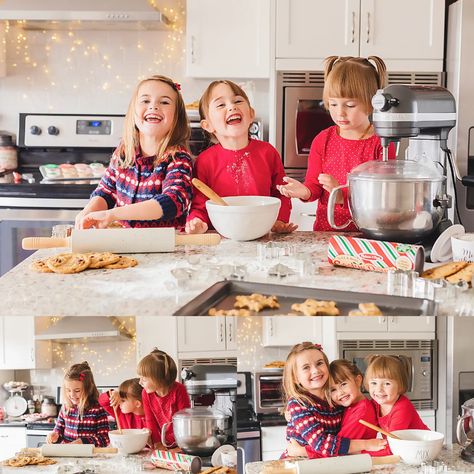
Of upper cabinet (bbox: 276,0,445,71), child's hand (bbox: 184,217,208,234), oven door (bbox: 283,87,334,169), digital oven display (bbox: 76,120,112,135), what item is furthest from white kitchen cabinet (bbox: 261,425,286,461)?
digital oven display (bbox: 76,120,112,135)

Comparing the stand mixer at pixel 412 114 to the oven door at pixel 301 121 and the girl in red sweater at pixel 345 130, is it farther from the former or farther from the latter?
the oven door at pixel 301 121

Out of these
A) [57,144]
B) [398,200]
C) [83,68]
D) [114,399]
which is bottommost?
[114,399]

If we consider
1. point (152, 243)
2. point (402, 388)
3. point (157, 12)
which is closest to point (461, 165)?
point (157, 12)

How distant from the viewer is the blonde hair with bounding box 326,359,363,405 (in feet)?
4.20

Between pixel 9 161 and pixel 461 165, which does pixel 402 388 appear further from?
pixel 9 161

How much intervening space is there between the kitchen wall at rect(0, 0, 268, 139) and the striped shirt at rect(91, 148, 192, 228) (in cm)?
217

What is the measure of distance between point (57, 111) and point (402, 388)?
3.56 m

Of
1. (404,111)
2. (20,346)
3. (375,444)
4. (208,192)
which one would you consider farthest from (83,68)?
(375,444)

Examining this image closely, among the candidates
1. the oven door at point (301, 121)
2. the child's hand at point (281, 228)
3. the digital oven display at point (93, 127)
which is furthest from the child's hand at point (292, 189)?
the digital oven display at point (93, 127)

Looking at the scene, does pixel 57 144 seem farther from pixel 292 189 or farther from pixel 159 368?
pixel 159 368

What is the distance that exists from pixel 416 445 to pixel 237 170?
4.09 feet

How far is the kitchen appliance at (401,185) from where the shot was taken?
1.61 meters

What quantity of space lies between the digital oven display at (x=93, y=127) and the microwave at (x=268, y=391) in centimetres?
323

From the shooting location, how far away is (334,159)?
2.52m
